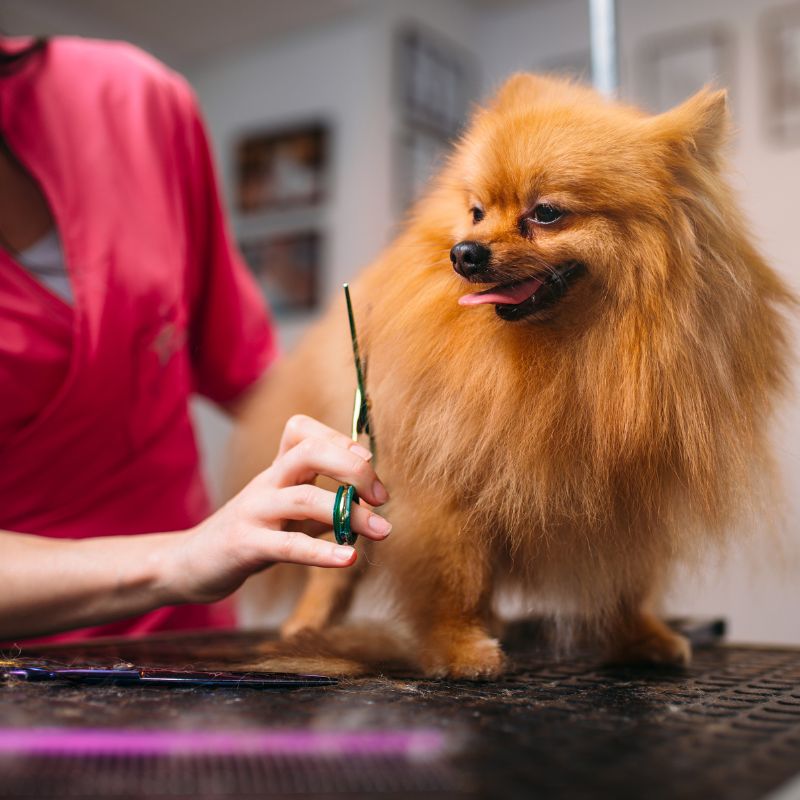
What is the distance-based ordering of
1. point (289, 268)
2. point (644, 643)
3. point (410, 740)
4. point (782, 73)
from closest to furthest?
point (410, 740), point (644, 643), point (782, 73), point (289, 268)

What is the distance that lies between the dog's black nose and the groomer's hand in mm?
191

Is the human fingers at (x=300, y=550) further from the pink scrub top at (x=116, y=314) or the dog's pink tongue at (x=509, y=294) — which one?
the pink scrub top at (x=116, y=314)

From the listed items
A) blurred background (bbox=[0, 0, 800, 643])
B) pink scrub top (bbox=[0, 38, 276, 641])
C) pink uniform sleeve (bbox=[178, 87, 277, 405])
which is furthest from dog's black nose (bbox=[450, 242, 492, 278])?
blurred background (bbox=[0, 0, 800, 643])

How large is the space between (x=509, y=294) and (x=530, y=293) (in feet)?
0.07

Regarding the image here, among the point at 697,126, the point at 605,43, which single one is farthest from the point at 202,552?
the point at 605,43

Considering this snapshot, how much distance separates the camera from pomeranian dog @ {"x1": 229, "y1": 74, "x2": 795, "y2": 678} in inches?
32.5

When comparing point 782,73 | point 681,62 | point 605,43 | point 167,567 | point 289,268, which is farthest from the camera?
point 289,268

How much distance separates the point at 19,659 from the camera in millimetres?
866

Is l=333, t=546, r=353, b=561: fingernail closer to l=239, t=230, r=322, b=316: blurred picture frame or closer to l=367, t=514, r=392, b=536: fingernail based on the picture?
l=367, t=514, r=392, b=536: fingernail

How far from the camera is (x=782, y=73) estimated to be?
293 cm

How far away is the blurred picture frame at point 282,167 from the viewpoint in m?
3.49

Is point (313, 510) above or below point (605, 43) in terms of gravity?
below

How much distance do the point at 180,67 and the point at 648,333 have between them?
3.50 meters

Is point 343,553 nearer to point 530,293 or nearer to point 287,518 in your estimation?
point 287,518
